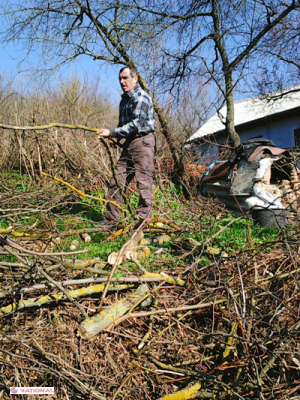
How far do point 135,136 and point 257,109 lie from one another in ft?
42.8

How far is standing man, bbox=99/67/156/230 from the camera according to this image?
4.62 meters

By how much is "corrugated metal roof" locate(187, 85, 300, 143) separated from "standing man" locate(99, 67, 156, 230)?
148 inches

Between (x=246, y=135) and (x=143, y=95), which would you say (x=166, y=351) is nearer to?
(x=143, y=95)

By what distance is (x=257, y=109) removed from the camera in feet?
53.5

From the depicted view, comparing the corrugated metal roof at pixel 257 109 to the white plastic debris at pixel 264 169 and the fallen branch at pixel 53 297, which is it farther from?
the fallen branch at pixel 53 297

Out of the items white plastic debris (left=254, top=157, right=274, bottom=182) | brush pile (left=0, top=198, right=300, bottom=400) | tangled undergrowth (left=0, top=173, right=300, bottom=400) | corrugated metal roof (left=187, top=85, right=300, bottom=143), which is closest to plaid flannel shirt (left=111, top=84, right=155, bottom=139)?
white plastic debris (left=254, top=157, right=274, bottom=182)

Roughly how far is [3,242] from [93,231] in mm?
1974

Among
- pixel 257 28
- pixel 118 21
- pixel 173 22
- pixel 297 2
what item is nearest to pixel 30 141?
pixel 118 21

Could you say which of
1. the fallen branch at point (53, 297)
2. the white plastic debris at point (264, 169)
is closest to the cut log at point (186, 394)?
the fallen branch at point (53, 297)

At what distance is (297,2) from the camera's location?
26.3ft

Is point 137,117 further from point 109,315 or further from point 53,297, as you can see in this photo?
point 109,315

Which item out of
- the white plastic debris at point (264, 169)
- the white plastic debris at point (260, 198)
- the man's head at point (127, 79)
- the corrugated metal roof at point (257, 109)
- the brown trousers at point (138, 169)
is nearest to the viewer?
the brown trousers at point (138, 169)

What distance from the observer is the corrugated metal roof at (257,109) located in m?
9.65

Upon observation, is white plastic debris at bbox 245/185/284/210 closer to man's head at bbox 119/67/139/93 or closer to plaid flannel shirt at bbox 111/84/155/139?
plaid flannel shirt at bbox 111/84/155/139
